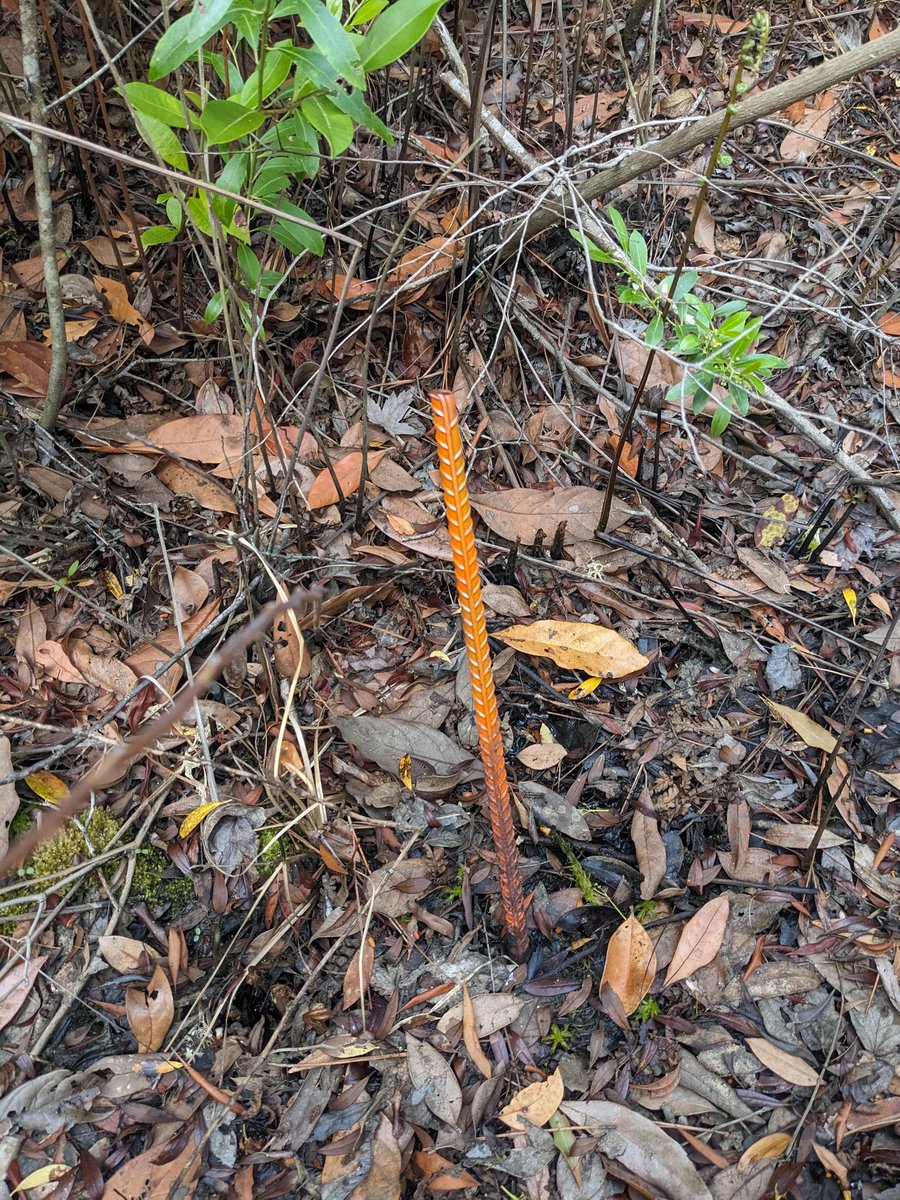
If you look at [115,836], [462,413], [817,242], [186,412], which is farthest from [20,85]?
[817,242]

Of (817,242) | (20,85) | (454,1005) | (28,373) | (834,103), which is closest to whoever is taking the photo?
(454,1005)

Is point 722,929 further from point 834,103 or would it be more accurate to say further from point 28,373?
point 834,103

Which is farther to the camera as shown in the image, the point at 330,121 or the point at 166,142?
the point at 166,142

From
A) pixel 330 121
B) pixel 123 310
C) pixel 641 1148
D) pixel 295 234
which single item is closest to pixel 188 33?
pixel 330 121

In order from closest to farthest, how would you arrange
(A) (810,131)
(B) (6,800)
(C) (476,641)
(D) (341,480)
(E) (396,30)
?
(C) (476,641)
(E) (396,30)
(B) (6,800)
(D) (341,480)
(A) (810,131)

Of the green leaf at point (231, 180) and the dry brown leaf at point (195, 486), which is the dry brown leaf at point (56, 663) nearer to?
the dry brown leaf at point (195, 486)

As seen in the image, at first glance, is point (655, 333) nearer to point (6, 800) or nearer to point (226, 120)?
point (226, 120)

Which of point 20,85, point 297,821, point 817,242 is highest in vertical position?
point 20,85
